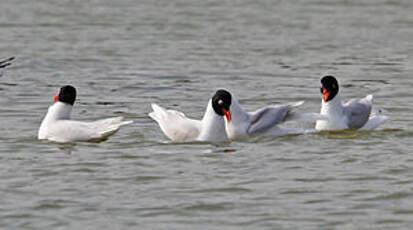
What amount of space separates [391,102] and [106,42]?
8.91m

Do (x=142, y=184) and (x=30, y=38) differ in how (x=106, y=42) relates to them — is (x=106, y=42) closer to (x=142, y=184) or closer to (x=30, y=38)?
(x=30, y=38)

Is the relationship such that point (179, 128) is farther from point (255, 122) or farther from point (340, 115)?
point (340, 115)

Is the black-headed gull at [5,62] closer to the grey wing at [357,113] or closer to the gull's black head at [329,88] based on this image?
the gull's black head at [329,88]

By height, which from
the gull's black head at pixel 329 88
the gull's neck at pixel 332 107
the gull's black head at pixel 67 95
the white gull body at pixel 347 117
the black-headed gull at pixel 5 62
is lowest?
the white gull body at pixel 347 117

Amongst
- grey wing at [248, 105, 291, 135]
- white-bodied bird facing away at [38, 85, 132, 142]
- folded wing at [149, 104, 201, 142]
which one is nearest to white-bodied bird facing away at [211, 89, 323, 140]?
grey wing at [248, 105, 291, 135]

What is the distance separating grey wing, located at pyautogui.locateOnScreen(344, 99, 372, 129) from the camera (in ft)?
49.6

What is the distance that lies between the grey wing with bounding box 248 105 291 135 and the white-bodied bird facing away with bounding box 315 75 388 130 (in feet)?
3.21

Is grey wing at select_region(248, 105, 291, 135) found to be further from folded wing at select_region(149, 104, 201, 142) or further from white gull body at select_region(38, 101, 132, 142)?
white gull body at select_region(38, 101, 132, 142)

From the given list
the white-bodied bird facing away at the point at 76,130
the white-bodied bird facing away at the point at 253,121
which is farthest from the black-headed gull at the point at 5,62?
the white-bodied bird facing away at the point at 253,121

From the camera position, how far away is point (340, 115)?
1520cm

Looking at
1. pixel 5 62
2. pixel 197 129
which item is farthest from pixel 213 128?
pixel 5 62

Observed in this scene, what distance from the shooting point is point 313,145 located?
13.9 metres

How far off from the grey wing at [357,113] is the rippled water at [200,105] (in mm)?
300

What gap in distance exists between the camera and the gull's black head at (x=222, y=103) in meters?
13.9
